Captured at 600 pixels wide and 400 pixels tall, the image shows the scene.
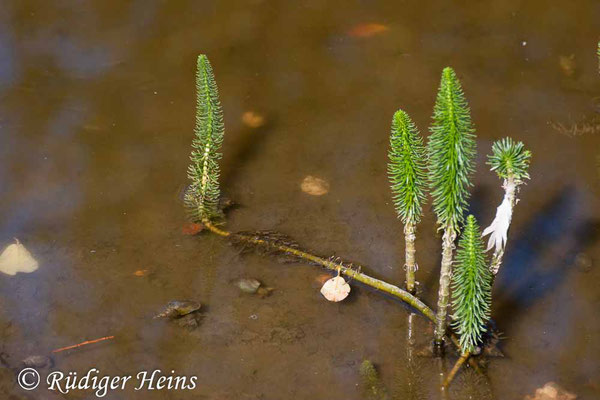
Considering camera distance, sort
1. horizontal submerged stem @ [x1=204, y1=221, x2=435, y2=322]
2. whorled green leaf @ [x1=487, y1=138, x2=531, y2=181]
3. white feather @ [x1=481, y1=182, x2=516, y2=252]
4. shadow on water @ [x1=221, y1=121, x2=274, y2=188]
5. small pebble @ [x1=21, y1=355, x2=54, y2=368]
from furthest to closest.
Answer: shadow on water @ [x1=221, y1=121, x2=274, y2=188], horizontal submerged stem @ [x1=204, y1=221, x2=435, y2=322], small pebble @ [x1=21, y1=355, x2=54, y2=368], white feather @ [x1=481, y1=182, x2=516, y2=252], whorled green leaf @ [x1=487, y1=138, x2=531, y2=181]

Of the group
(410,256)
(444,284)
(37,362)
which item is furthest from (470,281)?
(37,362)

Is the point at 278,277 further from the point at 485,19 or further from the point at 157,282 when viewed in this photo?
the point at 485,19

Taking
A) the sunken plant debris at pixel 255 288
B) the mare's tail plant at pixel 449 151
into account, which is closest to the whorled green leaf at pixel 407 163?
the mare's tail plant at pixel 449 151

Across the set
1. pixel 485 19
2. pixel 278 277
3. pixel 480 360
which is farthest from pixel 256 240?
pixel 485 19

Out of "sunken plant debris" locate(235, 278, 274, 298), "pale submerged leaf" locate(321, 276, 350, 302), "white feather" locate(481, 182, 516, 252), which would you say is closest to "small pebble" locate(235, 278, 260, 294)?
"sunken plant debris" locate(235, 278, 274, 298)

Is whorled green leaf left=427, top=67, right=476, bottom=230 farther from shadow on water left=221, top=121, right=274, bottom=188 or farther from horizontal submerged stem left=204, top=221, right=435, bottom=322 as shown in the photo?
shadow on water left=221, top=121, right=274, bottom=188

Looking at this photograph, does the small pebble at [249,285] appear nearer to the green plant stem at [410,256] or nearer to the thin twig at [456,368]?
the green plant stem at [410,256]
